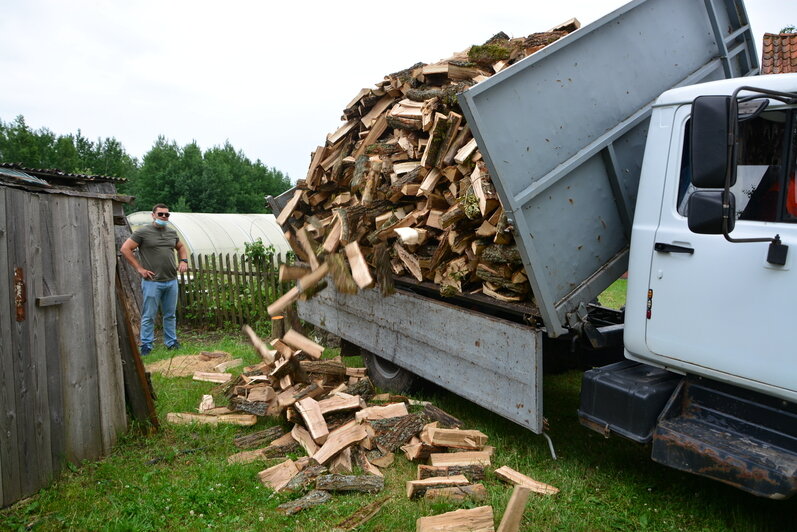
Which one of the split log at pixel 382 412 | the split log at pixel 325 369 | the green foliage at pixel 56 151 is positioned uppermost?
the green foliage at pixel 56 151

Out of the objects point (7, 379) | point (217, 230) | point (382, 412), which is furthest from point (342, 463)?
point (217, 230)

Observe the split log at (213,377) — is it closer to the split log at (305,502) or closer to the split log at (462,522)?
the split log at (305,502)

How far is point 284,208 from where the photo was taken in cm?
661

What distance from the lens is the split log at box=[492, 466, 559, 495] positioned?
362cm

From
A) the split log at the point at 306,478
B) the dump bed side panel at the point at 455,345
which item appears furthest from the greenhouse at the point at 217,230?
the split log at the point at 306,478

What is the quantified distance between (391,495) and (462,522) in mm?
694

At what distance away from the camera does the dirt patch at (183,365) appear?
6925mm

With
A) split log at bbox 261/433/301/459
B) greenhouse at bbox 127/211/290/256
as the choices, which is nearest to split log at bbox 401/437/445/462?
split log at bbox 261/433/301/459

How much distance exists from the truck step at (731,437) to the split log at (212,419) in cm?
331

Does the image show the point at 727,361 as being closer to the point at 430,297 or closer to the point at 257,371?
the point at 430,297

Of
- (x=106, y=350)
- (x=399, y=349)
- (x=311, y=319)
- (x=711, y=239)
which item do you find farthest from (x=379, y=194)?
(x=711, y=239)

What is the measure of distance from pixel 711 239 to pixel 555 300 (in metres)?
0.94

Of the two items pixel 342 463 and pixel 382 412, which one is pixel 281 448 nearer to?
pixel 342 463

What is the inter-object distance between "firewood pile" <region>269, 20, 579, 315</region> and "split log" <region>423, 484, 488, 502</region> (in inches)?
48.2
